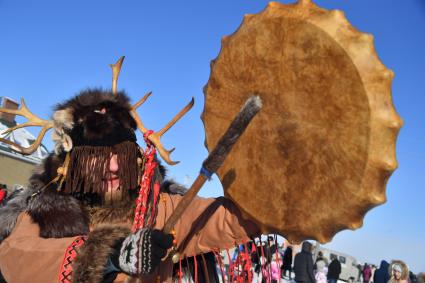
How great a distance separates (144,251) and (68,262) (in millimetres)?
446

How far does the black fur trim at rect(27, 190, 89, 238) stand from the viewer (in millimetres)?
2086

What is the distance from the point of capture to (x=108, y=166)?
231 cm

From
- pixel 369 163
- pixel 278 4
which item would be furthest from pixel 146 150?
pixel 369 163

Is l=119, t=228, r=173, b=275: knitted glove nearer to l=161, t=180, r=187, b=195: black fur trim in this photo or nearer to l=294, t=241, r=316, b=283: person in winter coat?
l=161, t=180, r=187, b=195: black fur trim

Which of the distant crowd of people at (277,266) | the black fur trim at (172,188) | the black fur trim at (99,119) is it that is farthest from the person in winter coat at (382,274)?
the black fur trim at (99,119)

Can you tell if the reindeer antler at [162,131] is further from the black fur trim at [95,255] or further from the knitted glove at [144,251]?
the knitted glove at [144,251]

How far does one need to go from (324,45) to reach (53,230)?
1618 millimetres

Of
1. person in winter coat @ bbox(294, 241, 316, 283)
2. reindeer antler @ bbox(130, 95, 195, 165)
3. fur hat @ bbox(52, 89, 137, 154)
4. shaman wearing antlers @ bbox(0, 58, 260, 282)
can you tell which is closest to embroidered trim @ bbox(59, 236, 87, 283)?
shaman wearing antlers @ bbox(0, 58, 260, 282)

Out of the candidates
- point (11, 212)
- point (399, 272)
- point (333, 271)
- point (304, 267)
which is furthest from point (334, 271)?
point (11, 212)

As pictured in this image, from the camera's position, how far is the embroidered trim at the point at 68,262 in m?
1.81

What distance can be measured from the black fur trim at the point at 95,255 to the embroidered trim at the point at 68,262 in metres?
0.04

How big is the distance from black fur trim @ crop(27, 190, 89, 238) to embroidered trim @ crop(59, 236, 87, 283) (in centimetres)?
22

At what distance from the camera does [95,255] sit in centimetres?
178

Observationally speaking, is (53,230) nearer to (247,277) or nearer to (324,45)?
(247,277)
